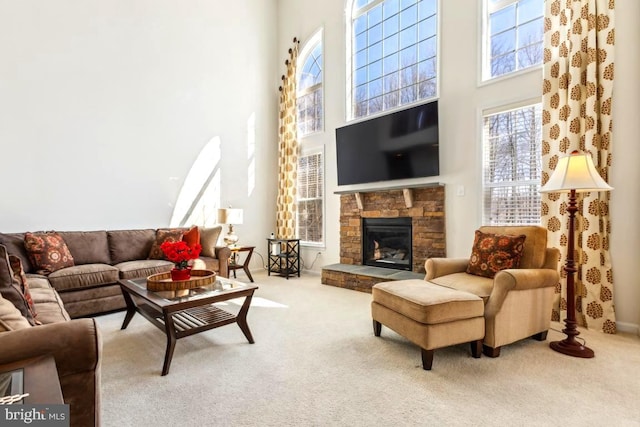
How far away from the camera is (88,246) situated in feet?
12.4

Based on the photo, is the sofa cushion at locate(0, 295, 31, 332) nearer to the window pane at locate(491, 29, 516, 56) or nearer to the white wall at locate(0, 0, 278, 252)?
the white wall at locate(0, 0, 278, 252)

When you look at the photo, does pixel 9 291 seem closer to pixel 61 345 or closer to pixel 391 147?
pixel 61 345

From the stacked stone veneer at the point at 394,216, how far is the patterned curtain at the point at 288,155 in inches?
42.8

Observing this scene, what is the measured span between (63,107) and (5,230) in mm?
1546

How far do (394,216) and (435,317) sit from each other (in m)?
2.43

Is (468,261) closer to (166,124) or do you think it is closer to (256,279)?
(256,279)

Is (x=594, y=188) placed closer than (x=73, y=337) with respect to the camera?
No

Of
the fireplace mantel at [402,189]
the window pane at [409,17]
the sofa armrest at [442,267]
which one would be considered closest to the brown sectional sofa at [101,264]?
the fireplace mantel at [402,189]

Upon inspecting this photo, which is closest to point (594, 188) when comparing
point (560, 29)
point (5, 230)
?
point (560, 29)

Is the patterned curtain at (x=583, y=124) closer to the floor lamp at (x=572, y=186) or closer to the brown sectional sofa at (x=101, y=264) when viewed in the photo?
the floor lamp at (x=572, y=186)

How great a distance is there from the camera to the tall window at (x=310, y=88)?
220 inches

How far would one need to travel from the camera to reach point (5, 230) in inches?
142

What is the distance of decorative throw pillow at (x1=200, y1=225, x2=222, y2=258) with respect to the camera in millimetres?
4395

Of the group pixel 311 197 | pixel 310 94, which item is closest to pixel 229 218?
pixel 311 197
